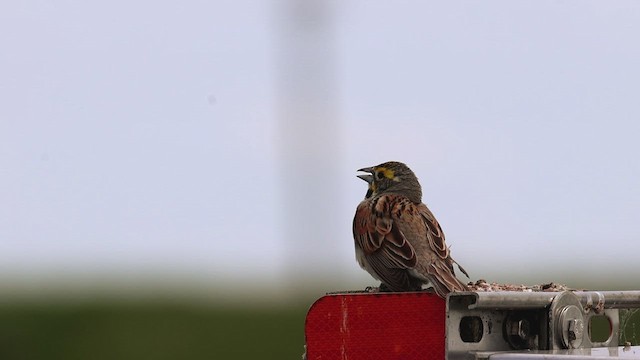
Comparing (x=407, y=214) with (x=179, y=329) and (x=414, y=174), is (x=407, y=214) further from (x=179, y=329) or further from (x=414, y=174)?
(x=179, y=329)

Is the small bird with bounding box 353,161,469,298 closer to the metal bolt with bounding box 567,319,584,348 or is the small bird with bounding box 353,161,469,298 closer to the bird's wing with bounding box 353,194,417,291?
the bird's wing with bounding box 353,194,417,291

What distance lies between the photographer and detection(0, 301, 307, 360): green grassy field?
1314 cm

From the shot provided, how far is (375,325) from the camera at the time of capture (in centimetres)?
433

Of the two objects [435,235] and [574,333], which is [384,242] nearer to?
[435,235]

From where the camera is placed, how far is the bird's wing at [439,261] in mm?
5918

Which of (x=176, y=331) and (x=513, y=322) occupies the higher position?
(x=513, y=322)

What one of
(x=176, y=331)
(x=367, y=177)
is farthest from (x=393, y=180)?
(x=176, y=331)

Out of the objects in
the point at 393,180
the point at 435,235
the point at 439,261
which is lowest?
the point at 439,261

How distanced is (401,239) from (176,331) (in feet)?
22.0

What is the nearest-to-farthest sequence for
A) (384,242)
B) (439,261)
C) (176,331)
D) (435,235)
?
(439,261) → (384,242) → (435,235) → (176,331)

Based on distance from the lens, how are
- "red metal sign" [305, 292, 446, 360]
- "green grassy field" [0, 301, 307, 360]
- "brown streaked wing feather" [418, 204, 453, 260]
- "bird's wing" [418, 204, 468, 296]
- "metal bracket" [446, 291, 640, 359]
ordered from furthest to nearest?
"green grassy field" [0, 301, 307, 360], "brown streaked wing feather" [418, 204, 453, 260], "bird's wing" [418, 204, 468, 296], "red metal sign" [305, 292, 446, 360], "metal bracket" [446, 291, 640, 359]

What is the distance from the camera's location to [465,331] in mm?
4238

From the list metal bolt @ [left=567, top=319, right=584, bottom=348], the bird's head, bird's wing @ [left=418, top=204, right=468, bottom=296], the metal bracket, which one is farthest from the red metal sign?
the bird's head

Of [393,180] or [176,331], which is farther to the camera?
[176,331]
